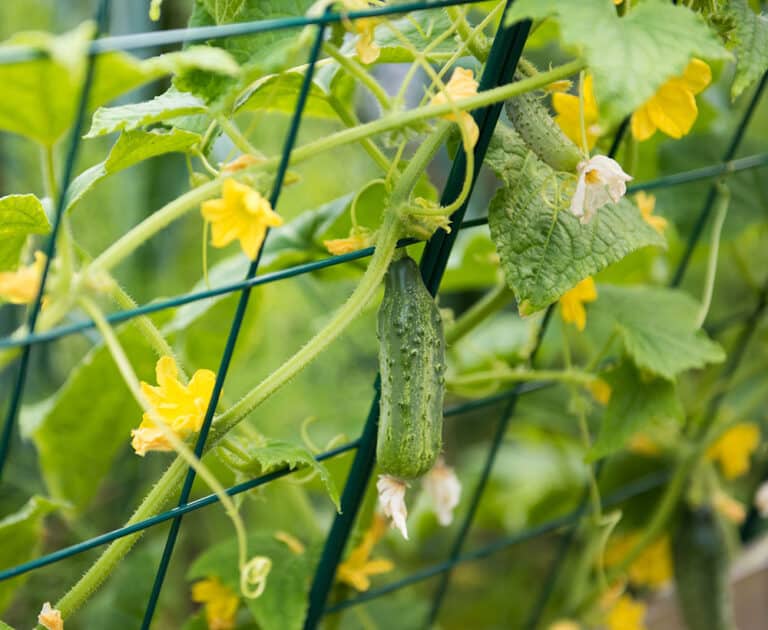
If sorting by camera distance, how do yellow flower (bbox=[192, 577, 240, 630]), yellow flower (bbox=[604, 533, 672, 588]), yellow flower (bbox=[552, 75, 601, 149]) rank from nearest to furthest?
yellow flower (bbox=[552, 75, 601, 149]) → yellow flower (bbox=[192, 577, 240, 630]) → yellow flower (bbox=[604, 533, 672, 588])

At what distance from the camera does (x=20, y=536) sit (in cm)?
83

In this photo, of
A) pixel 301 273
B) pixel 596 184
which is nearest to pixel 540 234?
pixel 596 184

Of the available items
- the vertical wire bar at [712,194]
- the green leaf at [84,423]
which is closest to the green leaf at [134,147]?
the green leaf at [84,423]

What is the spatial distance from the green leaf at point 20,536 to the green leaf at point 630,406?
1.54 ft

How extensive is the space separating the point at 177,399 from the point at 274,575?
0.27 meters

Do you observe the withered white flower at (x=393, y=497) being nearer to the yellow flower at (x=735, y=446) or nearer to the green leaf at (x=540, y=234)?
the green leaf at (x=540, y=234)

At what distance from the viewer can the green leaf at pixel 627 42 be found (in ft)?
1.67

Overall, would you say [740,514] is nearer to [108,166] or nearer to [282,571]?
[282,571]

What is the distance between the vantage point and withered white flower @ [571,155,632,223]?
623 mm

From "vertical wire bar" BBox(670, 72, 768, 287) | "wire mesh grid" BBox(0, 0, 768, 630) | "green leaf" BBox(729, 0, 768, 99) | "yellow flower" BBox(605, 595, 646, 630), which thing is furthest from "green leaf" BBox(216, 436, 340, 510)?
"yellow flower" BBox(605, 595, 646, 630)

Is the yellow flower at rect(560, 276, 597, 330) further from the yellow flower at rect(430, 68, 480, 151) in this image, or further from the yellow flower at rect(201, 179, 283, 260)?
the yellow flower at rect(201, 179, 283, 260)

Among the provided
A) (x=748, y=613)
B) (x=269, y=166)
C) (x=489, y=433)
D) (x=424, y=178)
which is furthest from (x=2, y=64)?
(x=489, y=433)

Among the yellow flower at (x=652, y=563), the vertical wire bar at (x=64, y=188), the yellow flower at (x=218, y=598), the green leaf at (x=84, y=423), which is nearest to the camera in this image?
the vertical wire bar at (x=64, y=188)

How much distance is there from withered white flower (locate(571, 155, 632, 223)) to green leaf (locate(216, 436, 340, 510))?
24cm
